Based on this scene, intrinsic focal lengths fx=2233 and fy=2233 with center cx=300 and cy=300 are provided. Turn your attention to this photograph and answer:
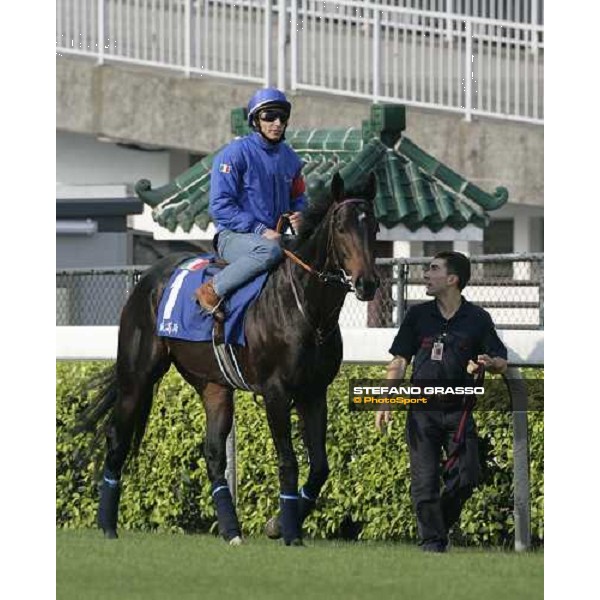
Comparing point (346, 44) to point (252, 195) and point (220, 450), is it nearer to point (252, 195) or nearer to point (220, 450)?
point (220, 450)

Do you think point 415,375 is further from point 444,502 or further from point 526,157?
point 526,157

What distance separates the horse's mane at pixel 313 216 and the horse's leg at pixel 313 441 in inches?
31.7

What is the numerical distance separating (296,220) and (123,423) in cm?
196

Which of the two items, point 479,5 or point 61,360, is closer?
point 61,360

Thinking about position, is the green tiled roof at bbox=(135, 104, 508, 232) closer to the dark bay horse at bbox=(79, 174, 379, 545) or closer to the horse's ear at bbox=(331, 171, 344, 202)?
the dark bay horse at bbox=(79, 174, 379, 545)

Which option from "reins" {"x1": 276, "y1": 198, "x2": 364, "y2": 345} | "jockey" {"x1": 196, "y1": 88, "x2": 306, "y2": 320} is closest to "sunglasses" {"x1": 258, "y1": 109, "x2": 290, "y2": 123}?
"jockey" {"x1": 196, "y1": 88, "x2": 306, "y2": 320}

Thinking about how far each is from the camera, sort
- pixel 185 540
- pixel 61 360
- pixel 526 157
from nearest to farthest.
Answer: pixel 185 540
pixel 61 360
pixel 526 157

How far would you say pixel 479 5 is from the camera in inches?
969

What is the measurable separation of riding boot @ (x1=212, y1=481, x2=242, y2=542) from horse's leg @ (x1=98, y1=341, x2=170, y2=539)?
80cm

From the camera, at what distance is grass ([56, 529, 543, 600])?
31.0 ft
